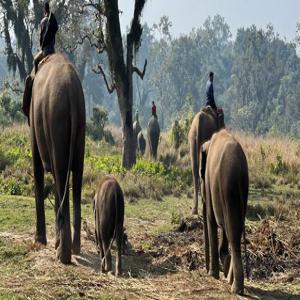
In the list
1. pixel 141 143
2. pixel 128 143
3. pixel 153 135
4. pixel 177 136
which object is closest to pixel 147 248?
pixel 128 143

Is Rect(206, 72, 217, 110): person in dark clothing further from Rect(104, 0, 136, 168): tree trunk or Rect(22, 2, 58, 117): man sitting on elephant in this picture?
Rect(104, 0, 136, 168): tree trunk

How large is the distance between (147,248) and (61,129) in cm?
317

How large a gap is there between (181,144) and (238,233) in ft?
65.4

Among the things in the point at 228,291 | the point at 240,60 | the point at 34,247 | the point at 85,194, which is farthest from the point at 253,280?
the point at 240,60

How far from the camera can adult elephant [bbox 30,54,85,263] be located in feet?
22.1

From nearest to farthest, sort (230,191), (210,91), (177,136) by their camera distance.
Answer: (230,191) < (210,91) < (177,136)

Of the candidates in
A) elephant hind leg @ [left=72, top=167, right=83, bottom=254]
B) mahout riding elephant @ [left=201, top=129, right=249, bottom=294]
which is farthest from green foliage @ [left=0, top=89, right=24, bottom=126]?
mahout riding elephant @ [left=201, top=129, right=249, bottom=294]

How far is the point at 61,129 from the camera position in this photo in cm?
673

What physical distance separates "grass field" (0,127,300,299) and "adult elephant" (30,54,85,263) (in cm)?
49

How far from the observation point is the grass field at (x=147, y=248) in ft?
19.7

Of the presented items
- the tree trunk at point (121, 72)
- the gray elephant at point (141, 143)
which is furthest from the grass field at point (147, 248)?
the gray elephant at point (141, 143)

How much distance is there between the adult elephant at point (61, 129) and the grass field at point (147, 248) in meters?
0.49

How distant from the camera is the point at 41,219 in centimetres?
789

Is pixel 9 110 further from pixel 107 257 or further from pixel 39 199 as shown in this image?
pixel 107 257
